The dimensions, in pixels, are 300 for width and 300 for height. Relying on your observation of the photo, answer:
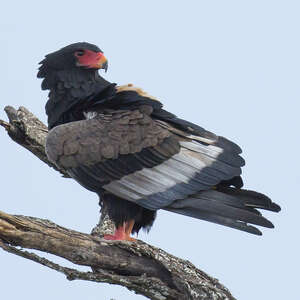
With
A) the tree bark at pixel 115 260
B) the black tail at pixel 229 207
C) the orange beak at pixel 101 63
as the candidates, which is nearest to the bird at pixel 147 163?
the black tail at pixel 229 207

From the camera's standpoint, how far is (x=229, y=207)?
7164 millimetres

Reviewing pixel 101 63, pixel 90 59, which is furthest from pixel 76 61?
pixel 101 63

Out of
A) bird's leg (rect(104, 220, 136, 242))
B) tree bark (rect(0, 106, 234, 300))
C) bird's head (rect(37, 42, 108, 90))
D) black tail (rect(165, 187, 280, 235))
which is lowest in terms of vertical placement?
tree bark (rect(0, 106, 234, 300))

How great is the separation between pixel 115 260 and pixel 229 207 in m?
1.29

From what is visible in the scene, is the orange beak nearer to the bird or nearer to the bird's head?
the bird's head

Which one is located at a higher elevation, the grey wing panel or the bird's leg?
the grey wing panel

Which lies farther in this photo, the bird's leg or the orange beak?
the orange beak

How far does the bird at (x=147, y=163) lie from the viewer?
23.9 feet

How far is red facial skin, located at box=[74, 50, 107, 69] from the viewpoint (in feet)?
27.7

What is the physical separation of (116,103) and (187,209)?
1.60 meters

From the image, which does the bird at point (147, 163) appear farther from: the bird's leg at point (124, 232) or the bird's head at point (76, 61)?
the bird's head at point (76, 61)

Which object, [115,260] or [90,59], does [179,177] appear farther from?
[90,59]

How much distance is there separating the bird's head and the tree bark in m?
2.28

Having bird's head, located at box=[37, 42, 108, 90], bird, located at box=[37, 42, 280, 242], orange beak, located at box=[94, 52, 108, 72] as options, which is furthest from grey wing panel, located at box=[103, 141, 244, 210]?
bird's head, located at box=[37, 42, 108, 90]
